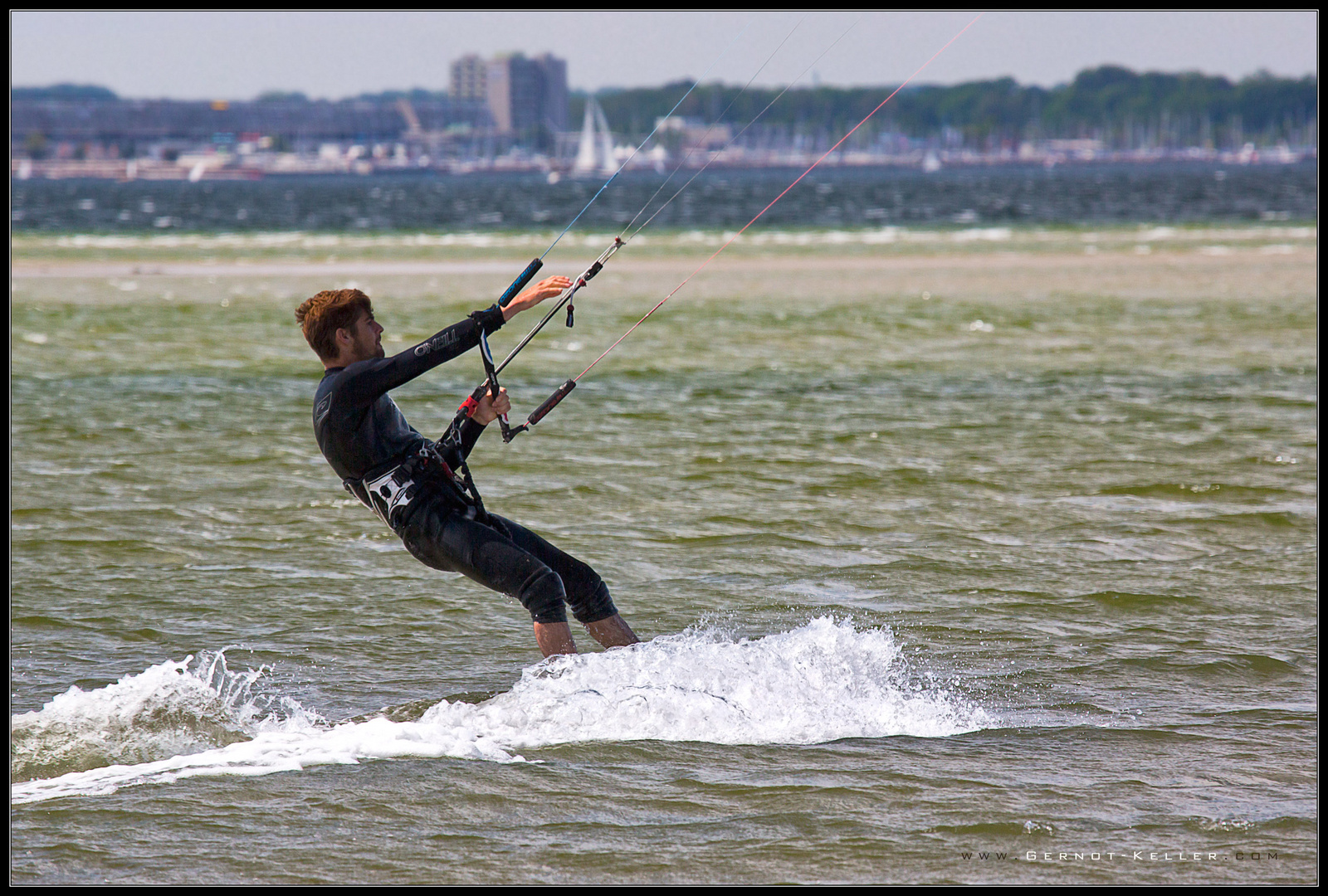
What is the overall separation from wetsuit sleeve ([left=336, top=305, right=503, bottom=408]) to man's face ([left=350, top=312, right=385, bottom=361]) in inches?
3.4

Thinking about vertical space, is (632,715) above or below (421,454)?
below

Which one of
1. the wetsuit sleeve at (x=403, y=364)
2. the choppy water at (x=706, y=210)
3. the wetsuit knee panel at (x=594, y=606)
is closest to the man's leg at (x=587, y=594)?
the wetsuit knee panel at (x=594, y=606)

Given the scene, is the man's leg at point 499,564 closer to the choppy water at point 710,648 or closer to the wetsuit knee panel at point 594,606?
the choppy water at point 710,648

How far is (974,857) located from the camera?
15.9ft

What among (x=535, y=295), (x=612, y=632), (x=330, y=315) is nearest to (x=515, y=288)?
(x=535, y=295)

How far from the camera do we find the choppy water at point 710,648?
502 centimetres

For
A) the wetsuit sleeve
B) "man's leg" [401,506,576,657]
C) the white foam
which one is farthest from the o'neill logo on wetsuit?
the white foam

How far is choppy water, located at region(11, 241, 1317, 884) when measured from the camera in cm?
502

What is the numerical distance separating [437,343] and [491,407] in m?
0.42

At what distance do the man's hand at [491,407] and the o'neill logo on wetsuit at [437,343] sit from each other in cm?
34

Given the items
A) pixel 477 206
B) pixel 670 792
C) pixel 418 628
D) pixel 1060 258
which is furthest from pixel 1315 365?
pixel 477 206

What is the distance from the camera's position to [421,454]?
19.3 ft

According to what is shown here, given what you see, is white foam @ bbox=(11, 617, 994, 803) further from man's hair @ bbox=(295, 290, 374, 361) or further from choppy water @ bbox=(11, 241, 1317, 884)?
man's hair @ bbox=(295, 290, 374, 361)

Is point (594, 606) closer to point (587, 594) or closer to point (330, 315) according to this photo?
point (587, 594)
